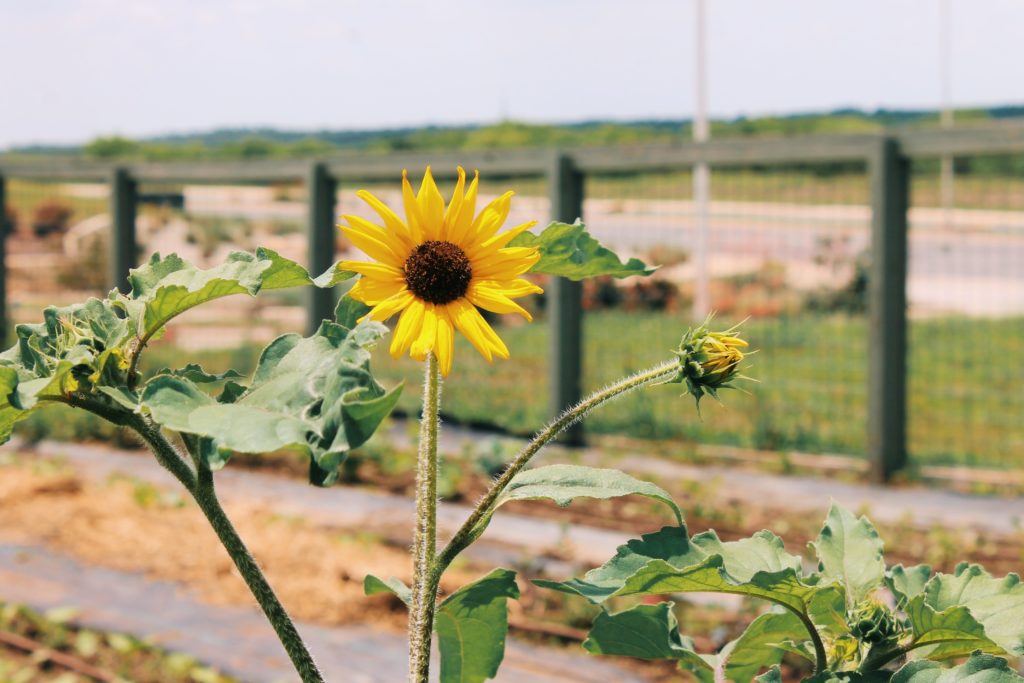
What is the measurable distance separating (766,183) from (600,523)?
261 cm

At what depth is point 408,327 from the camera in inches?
48.6

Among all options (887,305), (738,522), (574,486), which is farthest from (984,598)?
(887,305)

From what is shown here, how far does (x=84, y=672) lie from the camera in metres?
4.15

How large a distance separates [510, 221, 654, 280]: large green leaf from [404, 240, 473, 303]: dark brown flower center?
57 mm

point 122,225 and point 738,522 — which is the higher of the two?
point 122,225

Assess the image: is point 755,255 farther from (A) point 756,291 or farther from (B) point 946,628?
(B) point 946,628

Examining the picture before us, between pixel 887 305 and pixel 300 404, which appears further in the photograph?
pixel 887 305

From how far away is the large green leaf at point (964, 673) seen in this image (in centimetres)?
113

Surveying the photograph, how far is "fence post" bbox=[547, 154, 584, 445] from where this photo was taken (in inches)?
294

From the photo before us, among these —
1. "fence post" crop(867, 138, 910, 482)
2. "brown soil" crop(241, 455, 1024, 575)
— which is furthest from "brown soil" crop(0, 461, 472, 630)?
"fence post" crop(867, 138, 910, 482)

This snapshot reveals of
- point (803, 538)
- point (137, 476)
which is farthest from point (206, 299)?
point (137, 476)

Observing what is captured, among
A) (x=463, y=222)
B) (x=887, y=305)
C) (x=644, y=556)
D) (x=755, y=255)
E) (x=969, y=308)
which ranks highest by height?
(x=755, y=255)

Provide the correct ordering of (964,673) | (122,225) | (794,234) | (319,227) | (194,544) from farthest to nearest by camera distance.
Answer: (122,225)
(319,227)
(794,234)
(194,544)
(964,673)

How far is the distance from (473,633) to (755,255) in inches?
268
